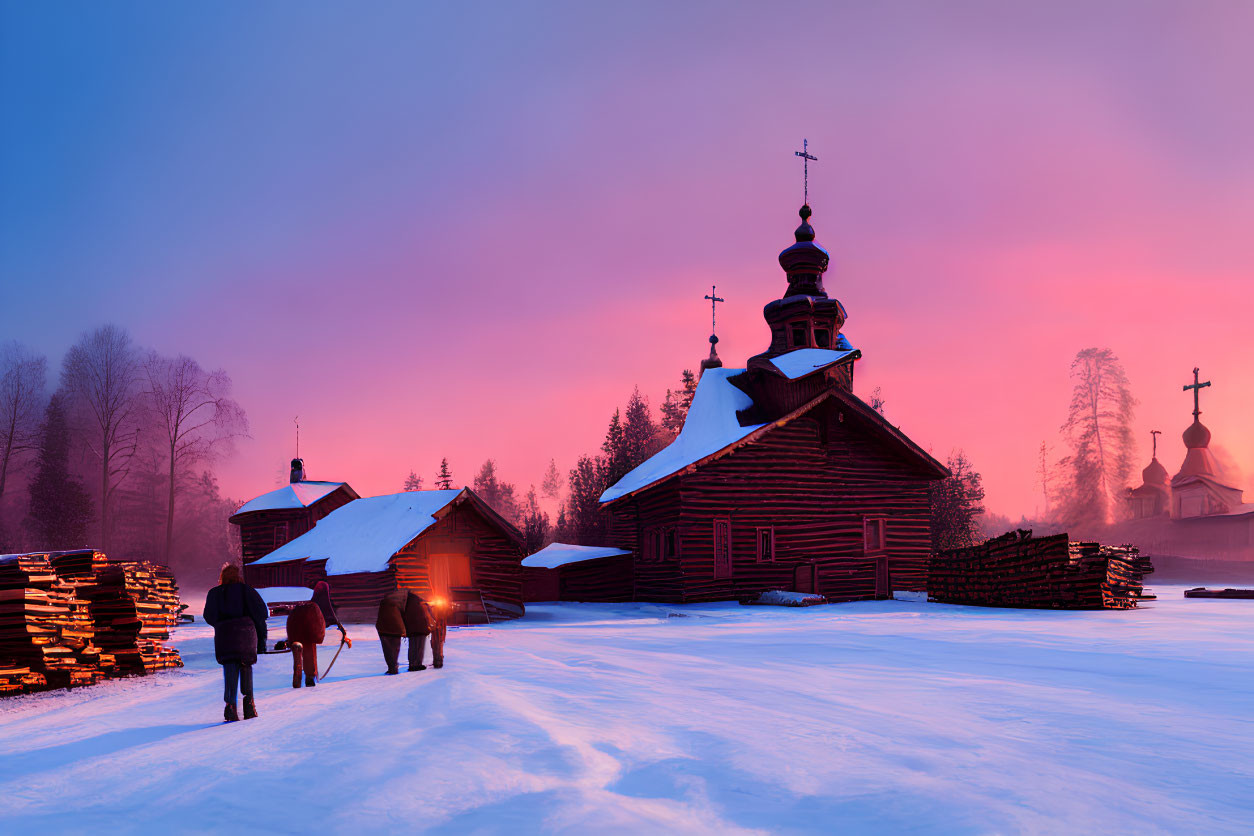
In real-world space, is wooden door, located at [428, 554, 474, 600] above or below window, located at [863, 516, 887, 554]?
below


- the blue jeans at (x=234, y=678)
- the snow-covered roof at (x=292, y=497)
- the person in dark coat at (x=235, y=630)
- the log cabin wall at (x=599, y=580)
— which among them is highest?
the snow-covered roof at (x=292, y=497)

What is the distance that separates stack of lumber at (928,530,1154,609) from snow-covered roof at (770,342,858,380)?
29.0 feet

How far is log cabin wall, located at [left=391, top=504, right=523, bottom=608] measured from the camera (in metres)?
26.5

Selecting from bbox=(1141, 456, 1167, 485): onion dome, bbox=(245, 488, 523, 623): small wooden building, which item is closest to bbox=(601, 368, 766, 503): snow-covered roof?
bbox=(245, 488, 523, 623): small wooden building

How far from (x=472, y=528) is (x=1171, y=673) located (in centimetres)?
2125

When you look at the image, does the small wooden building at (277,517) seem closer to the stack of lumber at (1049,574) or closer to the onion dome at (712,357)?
the onion dome at (712,357)

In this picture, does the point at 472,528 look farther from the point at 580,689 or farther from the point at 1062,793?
the point at 1062,793

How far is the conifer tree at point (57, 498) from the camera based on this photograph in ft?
174

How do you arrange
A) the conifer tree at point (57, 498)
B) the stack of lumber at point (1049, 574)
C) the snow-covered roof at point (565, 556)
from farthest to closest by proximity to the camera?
the conifer tree at point (57, 498)
the snow-covered roof at point (565, 556)
the stack of lumber at point (1049, 574)

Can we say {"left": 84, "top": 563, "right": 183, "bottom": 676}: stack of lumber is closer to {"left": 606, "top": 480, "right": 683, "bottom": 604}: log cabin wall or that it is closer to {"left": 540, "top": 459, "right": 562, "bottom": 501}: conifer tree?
{"left": 606, "top": 480, "right": 683, "bottom": 604}: log cabin wall

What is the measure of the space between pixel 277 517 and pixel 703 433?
82.5 feet

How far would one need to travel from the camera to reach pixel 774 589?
29.3 metres

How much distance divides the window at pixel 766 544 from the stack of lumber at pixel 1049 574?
6.16 m

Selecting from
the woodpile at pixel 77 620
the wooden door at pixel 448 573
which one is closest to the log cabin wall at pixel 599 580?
the wooden door at pixel 448 573
